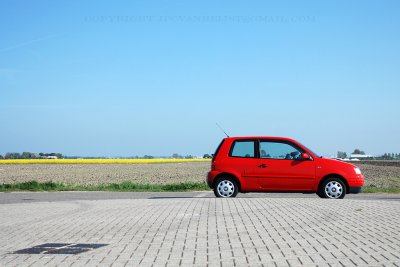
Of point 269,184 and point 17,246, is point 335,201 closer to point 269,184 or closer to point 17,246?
point 269,184

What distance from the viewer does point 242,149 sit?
16281 mm

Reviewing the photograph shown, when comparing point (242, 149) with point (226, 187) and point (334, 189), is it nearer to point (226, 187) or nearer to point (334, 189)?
point (226, 187)

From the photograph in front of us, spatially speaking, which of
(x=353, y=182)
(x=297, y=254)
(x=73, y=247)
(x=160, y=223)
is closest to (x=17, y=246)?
(x=73, y=247)

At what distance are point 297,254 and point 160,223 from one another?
371 centimetres

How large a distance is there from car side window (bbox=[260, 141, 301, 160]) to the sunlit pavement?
6.25 feet

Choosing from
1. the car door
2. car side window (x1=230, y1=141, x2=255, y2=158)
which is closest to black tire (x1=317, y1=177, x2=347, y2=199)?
the car door

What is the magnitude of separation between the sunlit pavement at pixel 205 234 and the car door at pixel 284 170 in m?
1.46

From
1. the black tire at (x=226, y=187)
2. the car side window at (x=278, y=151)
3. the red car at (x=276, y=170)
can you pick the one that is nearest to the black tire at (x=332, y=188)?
the red car at (x=276, y=170)

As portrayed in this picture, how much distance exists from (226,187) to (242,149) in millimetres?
1101

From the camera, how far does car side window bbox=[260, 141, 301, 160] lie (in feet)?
52.8

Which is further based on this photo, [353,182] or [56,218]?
[353,182]

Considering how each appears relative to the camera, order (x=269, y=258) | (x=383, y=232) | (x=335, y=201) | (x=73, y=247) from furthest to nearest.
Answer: (x=335, y=201), (x=383, y=232), (x=73, y=247), (x=269, y=258)

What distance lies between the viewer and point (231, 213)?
12148mm

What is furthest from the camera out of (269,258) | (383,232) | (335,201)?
(335,201)
